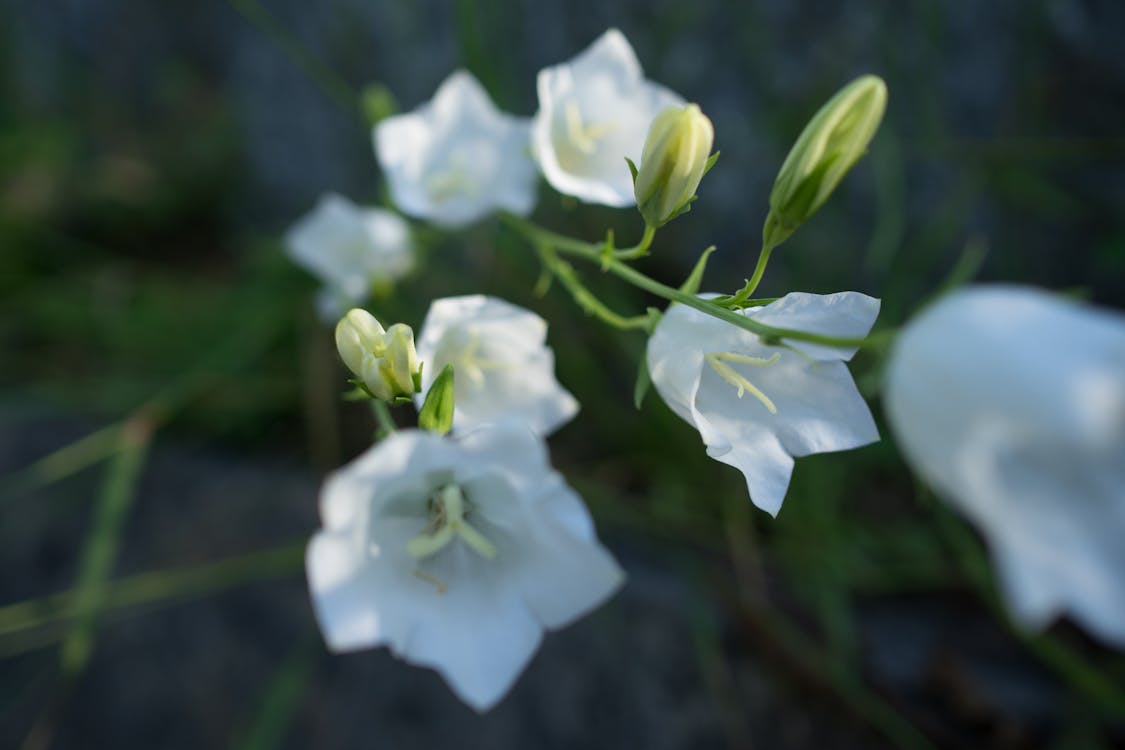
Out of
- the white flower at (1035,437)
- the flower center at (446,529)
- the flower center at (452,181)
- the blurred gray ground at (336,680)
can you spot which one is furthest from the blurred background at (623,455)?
the white flower at (1035,437)

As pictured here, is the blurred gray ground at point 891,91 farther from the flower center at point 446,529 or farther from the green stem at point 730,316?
the flower center at point 446,529

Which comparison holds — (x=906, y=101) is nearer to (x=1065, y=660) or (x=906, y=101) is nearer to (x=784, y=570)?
(x=784, y=570)

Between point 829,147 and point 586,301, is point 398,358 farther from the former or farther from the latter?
point 829,147

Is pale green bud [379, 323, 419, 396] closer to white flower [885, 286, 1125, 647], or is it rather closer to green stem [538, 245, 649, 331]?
green stem [538, 245, 649, 331]

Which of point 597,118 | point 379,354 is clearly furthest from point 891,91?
point 379,354

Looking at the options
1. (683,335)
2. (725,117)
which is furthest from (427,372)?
(725,117)
